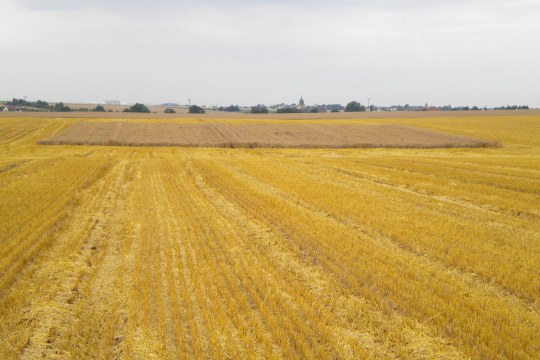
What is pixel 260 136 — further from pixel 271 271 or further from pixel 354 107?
pixel 354 107

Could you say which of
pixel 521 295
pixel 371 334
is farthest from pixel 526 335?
pixel 371 334

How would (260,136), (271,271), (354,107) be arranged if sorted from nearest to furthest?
(271,271) → (260,136) → (354,107)

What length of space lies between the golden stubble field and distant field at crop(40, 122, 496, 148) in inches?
938

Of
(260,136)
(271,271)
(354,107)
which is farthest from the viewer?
(354,107)

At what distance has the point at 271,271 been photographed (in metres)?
8.05

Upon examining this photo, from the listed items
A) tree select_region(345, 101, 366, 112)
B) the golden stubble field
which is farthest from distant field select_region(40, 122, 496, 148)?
tree select_region(345, 101, 366, 112)

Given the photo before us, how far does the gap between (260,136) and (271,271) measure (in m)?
38.6

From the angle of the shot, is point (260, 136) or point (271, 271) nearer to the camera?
point (271, 271)

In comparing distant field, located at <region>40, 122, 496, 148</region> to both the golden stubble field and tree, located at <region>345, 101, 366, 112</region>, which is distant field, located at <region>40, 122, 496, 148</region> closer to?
the golden stubble field

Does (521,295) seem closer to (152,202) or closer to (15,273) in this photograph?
(15,273)

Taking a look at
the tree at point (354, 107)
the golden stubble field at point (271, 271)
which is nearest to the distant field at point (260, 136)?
the golden stubble field at point (271, 271)

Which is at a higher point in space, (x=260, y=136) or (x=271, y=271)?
(x=260, y=136)

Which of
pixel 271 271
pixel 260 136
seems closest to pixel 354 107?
pixel 260 136

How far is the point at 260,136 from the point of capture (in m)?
45.8
